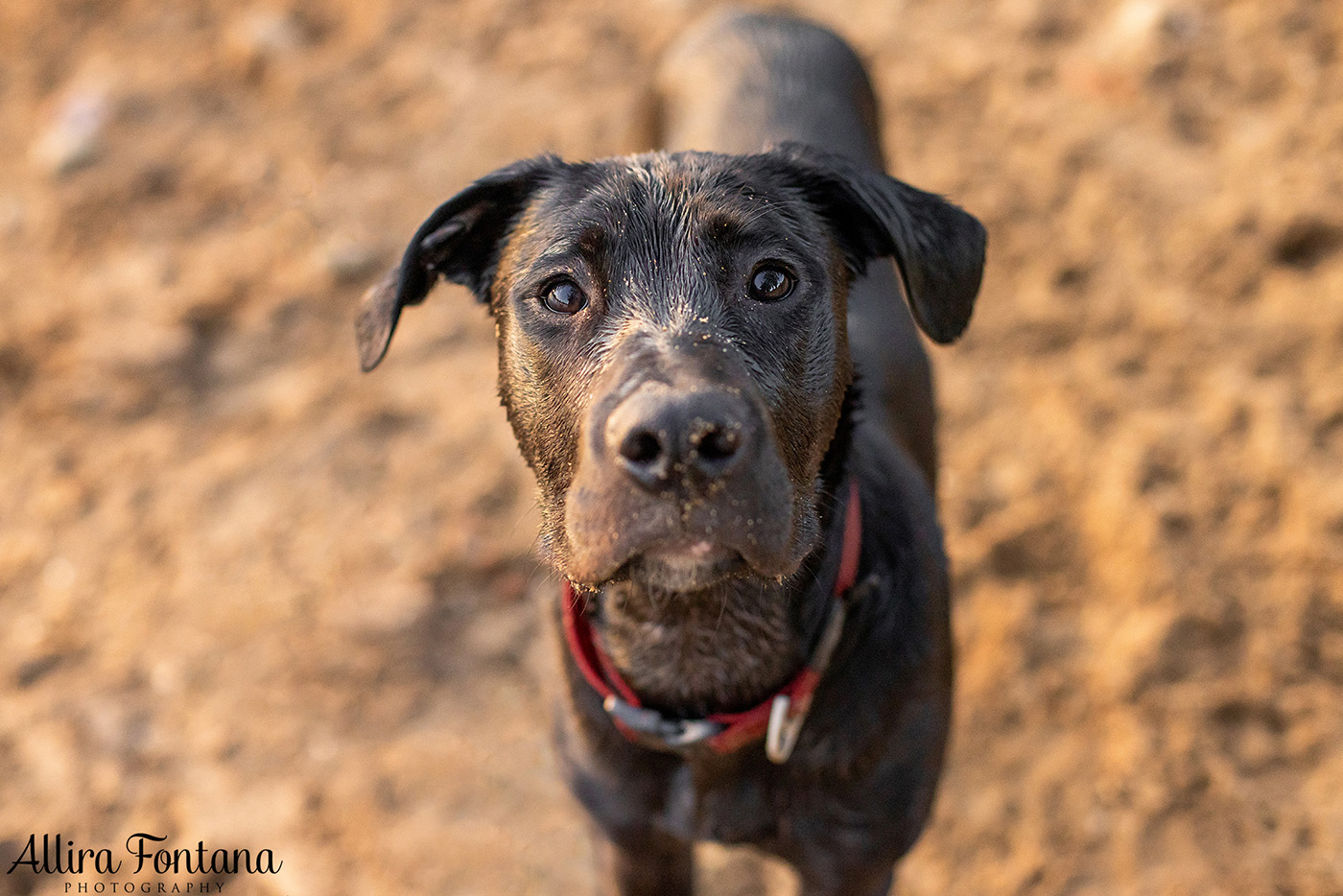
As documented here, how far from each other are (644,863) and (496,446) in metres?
1.92

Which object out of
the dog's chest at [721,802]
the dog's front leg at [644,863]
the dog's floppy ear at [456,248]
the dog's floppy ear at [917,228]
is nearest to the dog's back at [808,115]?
the dog's floppy ear at [917,228]

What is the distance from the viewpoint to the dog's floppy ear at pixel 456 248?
7.77 ft

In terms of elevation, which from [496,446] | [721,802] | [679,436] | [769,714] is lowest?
[496,446]

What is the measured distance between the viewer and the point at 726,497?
1810 mm

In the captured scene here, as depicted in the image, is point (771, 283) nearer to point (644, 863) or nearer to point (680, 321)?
point (680, 321)

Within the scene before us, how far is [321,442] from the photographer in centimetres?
415

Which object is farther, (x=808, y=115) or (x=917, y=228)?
(x=808, y=115)

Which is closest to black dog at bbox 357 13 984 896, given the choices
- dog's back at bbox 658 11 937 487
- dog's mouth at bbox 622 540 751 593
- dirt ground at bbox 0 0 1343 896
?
dog's mouth at bbox 622 540 751 593

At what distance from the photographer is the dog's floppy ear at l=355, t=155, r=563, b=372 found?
2.37 m

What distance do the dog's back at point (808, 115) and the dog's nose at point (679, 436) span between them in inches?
43.5

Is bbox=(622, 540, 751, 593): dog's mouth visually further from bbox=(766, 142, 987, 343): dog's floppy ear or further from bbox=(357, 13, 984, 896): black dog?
bbox=(766, 142, 987, 343): dog's floppy ear

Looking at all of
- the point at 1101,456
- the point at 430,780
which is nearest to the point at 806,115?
the point at 1101,456

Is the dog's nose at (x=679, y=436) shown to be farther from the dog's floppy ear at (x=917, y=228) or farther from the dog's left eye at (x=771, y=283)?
the dog's floppy ear at (x=917, y=228)

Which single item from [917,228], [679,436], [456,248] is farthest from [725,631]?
[456,248]
